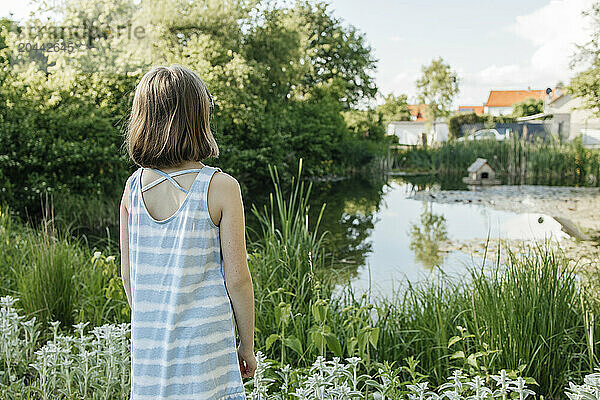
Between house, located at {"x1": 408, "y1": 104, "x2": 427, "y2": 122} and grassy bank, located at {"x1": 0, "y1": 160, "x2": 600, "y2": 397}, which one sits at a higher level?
house, located at {"x1": 408, "y1": 104, "x2": 427, "y2": 122}

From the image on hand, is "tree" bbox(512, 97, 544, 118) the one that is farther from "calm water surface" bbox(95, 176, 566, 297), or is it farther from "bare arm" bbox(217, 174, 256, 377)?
"bare arm" bbox(217, 174, 256, 377)

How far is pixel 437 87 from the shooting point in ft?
98.3

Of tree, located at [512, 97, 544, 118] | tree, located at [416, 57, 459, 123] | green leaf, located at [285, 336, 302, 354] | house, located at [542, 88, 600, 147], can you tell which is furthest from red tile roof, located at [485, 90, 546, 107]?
green leaf, located at [285, 336, 302, 354]

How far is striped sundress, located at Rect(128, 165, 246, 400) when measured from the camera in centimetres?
151

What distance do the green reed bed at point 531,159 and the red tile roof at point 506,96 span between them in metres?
43.6

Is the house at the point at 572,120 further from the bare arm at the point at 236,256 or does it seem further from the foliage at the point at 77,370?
the bare arm at the point at 236,256

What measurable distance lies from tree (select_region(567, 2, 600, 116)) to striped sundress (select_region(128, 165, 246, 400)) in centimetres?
1915

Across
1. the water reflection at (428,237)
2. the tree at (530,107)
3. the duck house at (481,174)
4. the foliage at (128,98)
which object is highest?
the tree at (530,107)

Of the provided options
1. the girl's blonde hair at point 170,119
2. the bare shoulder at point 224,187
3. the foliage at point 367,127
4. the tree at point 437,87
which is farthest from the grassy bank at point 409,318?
the tree at point 437,87

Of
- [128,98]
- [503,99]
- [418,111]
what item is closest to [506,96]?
[503,99]

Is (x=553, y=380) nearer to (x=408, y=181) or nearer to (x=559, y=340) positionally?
(x=559, y=340)

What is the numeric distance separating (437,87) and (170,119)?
99.0 feet

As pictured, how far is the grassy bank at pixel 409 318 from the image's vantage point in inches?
112

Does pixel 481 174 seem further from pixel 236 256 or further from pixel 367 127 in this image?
pixel 236 256
